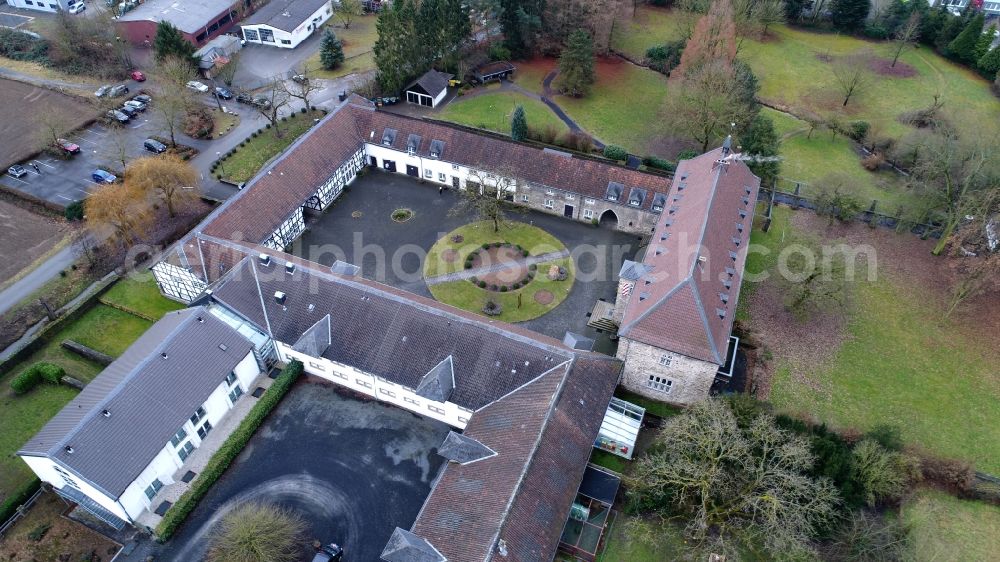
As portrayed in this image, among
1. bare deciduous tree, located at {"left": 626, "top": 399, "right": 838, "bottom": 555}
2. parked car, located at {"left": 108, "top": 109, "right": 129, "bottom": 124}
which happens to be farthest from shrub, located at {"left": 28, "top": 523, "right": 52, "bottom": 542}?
parked car, located at {"left": 108, "top": 109, "right": 129, "bottom": 124}

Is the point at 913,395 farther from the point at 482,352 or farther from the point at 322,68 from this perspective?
the point at 322,68

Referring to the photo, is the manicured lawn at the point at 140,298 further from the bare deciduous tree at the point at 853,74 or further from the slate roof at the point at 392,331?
the bare deciduous tree at the point at 853,74

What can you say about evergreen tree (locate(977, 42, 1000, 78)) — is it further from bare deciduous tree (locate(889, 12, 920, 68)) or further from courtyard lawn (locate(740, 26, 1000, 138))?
bare deciduous tree (locate(889, 12, 920, 68))

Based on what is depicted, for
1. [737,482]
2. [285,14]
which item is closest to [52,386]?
[737,482]

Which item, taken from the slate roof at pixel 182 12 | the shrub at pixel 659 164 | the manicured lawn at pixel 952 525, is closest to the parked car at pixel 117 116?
the slate roof at pixel 182 12

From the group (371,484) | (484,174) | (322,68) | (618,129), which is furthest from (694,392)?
(322,68)

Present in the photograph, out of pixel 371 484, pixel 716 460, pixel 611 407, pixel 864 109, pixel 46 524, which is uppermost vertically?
pixel 864 109

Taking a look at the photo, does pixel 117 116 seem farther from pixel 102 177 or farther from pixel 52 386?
pixel 52 386
